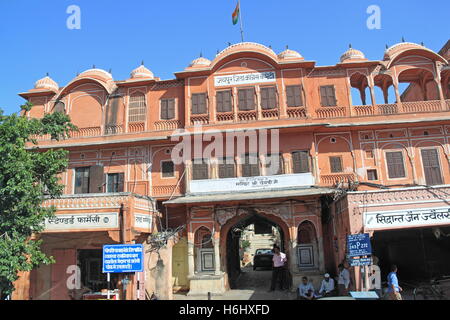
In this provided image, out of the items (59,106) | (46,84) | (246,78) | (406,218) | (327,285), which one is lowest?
(327,285)

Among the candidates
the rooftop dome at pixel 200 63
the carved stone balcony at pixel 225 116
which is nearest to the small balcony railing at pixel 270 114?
the carved stone balcony at pixel 225 116

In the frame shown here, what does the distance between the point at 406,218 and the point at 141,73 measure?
13754 mm

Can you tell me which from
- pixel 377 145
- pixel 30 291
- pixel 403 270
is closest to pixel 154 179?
pixel 30 291

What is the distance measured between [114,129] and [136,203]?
17.7ft

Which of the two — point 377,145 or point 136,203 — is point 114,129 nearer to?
point 136,203

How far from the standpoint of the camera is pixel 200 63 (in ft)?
60.7

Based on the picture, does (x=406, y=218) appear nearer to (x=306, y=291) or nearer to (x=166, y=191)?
(x=306, y=291)

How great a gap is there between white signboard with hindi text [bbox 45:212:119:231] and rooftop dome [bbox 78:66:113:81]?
8057 mm

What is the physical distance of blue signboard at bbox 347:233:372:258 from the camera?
10.6 m

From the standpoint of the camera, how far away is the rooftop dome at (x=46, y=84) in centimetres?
1966

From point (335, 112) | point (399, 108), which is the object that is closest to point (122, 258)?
point (335, 112)

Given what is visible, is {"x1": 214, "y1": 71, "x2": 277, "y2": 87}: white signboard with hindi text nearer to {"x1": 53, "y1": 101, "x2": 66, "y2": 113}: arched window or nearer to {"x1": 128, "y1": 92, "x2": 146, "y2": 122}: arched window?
{"x1": 128, "y1": 92, "x2": 146, "y2": 122}: arched window

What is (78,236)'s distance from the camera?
15.2 meters

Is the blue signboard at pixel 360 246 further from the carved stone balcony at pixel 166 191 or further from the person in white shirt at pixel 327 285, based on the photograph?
the carved stone balcony at pixel 166 191
